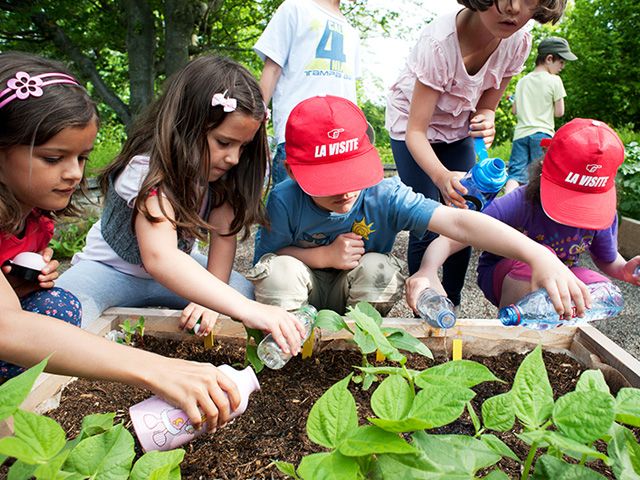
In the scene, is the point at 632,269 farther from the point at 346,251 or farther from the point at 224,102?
the point at 224,102

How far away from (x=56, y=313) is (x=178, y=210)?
0.49m

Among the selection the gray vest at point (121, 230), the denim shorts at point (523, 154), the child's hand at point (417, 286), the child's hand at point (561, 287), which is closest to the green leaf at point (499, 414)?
the child's hand at point (561, 287)

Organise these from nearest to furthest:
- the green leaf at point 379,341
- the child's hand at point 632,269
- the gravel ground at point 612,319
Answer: the green leaf at point 379,341 < the child's hand at point 632,269 < the gravel ground at point 612,319

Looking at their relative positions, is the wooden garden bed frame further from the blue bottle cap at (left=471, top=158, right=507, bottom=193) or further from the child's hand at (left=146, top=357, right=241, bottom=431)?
the child's hand at (left=146, top=357, right=241, bottom=431)

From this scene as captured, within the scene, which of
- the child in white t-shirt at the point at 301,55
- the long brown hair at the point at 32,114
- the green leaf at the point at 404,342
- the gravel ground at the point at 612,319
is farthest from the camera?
the gravel ground at the point at 612,319

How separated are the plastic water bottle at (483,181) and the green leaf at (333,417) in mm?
1347

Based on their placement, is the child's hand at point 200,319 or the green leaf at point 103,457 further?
the child's hand at point 200,319

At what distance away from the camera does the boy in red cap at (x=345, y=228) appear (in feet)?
5.43

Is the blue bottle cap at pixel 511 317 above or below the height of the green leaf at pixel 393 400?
below

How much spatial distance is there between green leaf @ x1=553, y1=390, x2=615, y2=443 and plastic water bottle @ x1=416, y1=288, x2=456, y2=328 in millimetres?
1029

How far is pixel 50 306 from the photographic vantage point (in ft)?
5.29

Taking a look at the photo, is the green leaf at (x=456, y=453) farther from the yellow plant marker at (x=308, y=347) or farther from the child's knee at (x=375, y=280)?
the child's knee at (x=375, y=280)

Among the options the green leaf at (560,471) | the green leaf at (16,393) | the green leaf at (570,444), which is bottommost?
the green leaf at (560,471)

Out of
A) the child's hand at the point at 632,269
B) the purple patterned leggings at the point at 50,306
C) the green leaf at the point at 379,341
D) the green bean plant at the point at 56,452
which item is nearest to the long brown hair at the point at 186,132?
the purple patterned leggings at the point at 50,306
